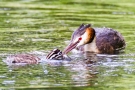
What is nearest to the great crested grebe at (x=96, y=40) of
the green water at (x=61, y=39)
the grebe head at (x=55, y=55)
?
the green water at (x=61, y=39)

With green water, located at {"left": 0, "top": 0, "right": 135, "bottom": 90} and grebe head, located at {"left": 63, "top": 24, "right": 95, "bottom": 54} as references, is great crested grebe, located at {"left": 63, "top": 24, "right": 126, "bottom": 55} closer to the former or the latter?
grebe head, located at {"left": 63, "top": 24, "right": 95, "bottom": 54}

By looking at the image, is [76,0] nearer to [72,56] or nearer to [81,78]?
[72,56]

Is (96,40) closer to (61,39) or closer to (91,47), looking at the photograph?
(91,47)

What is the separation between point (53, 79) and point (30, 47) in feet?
10.2

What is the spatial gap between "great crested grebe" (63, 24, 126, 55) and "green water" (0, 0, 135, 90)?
0.35m

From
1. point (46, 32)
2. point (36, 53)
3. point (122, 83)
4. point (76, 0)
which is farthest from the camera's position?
point (76, 0)

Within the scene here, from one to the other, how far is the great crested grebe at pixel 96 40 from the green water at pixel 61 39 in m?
0.35

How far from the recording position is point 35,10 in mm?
20578

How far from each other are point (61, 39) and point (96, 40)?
92 cm

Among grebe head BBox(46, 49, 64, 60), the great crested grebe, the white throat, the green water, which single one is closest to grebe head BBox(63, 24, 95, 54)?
the great crested grebe

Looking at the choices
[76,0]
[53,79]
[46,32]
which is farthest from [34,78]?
[76,0]

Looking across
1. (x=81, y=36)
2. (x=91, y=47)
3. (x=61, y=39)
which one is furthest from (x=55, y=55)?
(x=61, y=39)

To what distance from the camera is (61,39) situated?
52.2 feet

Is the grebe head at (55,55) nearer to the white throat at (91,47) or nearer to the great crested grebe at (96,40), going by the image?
the great crested grebe at (96,40)
